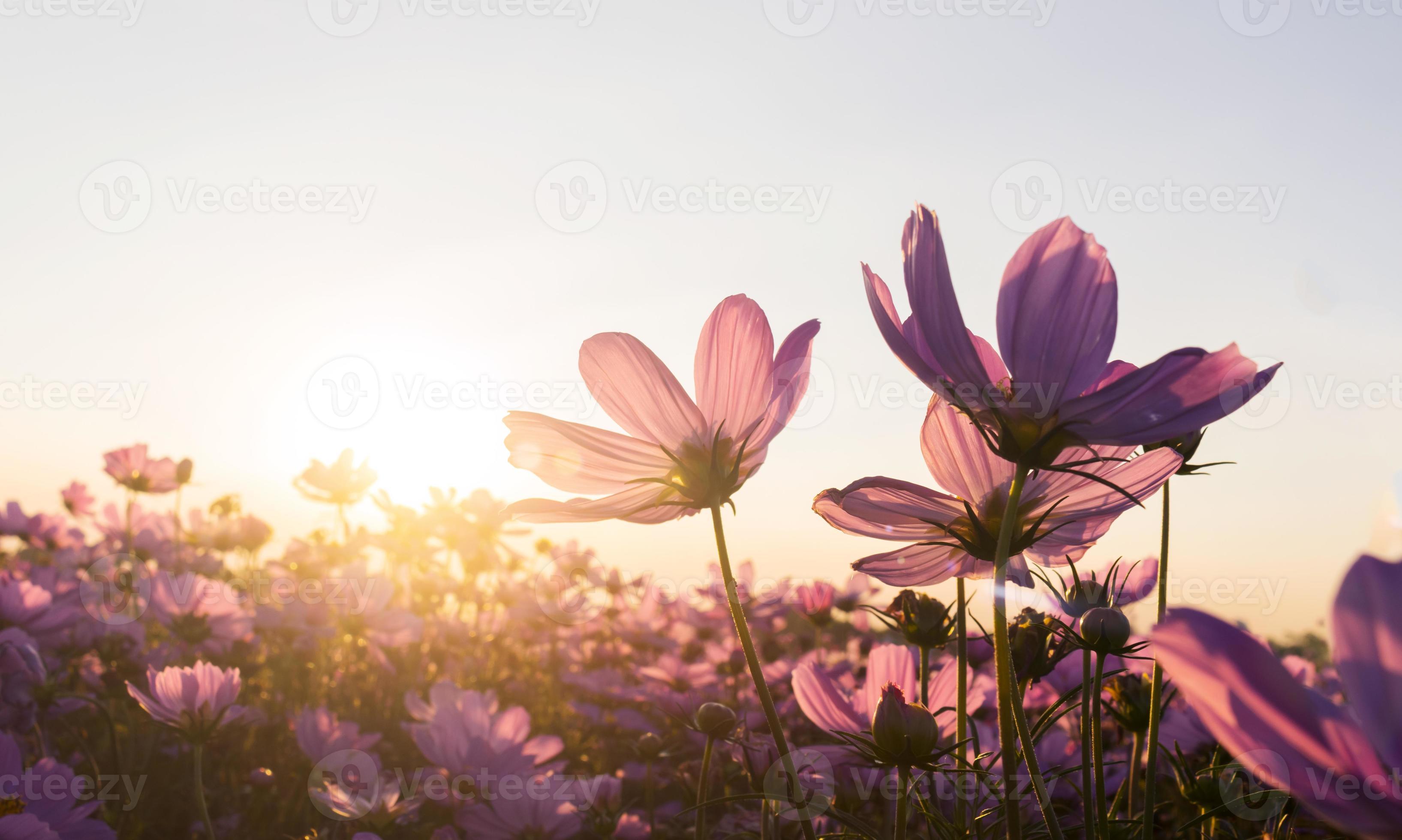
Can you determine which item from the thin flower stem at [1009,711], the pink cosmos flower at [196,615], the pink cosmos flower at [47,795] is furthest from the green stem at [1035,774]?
the pink cosmos flower at [196,615]

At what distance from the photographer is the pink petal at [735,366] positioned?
2.74 ft

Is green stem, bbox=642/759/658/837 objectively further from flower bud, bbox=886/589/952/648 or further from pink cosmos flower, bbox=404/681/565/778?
flower bud, bbox=886/589/952/648

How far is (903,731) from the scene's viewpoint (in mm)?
724

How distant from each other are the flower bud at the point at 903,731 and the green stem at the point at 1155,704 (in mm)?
189

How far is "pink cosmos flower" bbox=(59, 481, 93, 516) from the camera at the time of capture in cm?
475

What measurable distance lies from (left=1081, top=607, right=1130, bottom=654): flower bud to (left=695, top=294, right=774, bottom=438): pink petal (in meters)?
0.40

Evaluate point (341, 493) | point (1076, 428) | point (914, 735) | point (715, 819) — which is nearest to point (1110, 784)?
point (715, 819)

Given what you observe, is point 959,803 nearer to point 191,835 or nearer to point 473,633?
point 191,835

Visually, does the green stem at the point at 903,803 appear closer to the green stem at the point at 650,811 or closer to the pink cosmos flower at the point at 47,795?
the green stem at the point at 650,811

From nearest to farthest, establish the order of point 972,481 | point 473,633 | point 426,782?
1. point 972,481
2. point 426,782
3. point 473,633

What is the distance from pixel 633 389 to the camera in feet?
2.80

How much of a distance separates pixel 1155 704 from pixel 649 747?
133cm

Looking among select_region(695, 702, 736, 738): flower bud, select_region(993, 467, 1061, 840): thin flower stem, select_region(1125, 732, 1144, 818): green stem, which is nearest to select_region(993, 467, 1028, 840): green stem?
select_region(993, 467, 1061, 840): thin flower stem

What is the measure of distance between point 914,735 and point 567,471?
0.43 metres
